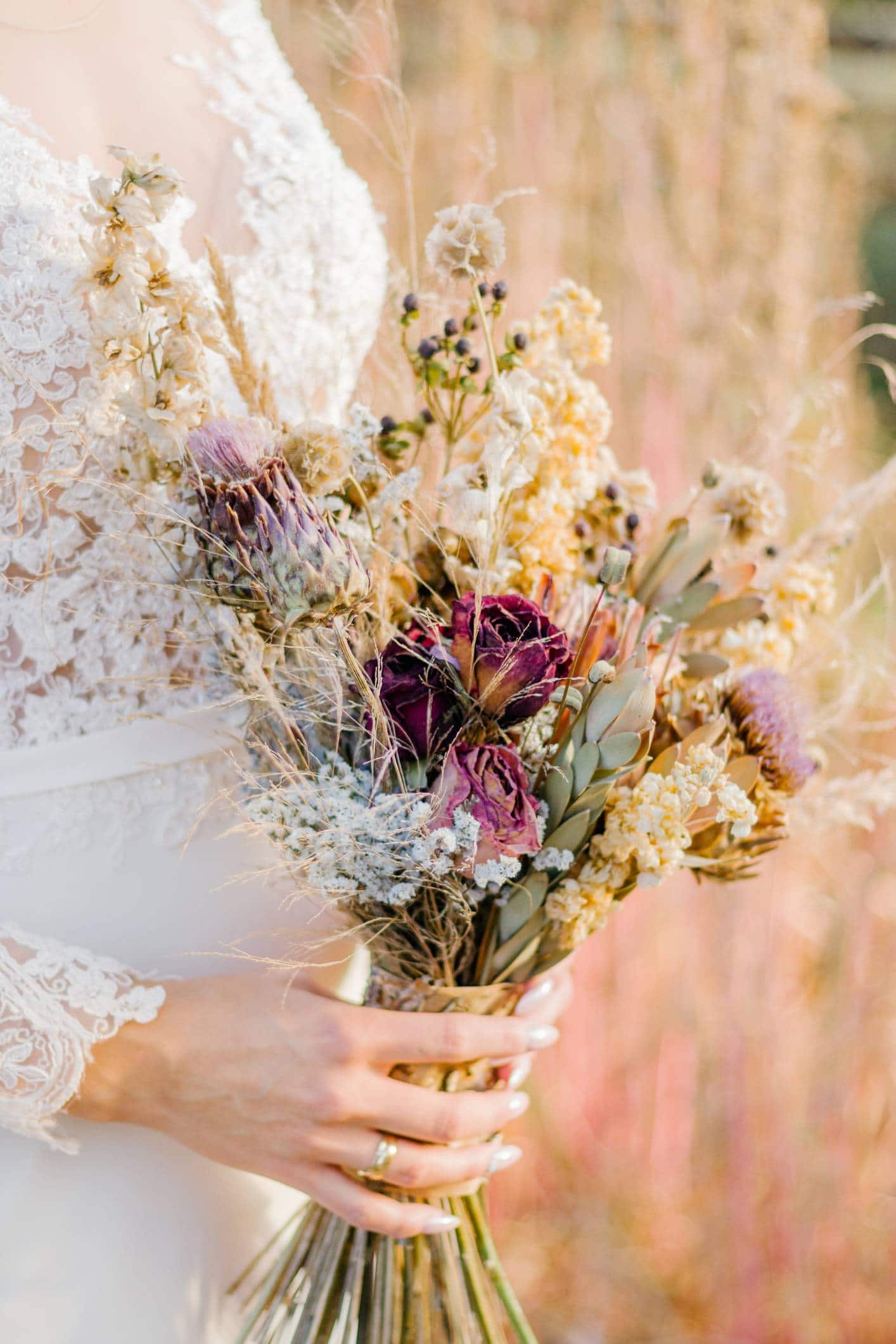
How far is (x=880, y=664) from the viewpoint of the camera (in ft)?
3.07

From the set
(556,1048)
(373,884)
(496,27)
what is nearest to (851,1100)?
(556,1048)

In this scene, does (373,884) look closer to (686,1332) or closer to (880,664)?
(880,664)

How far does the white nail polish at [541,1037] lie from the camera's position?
0.81 m

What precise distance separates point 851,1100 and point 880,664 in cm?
123

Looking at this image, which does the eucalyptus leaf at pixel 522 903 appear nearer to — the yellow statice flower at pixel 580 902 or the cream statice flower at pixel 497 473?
the yellow statice flower at pixel 580 902

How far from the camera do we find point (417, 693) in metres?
0.58

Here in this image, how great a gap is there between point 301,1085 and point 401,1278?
212mm

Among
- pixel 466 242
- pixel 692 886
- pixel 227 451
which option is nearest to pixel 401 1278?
pixel 227 451

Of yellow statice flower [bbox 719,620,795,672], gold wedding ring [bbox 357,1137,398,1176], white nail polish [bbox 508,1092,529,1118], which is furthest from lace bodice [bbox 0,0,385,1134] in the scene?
yellow statice flower [bbox 719,620,795,672]

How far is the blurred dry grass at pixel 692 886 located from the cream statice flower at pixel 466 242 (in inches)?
45.9

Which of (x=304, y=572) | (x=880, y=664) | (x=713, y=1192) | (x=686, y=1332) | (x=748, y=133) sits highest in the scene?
(x=748, y=133)

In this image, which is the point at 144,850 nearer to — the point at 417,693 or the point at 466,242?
the point at 417,693

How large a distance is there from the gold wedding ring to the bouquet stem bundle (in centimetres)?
3

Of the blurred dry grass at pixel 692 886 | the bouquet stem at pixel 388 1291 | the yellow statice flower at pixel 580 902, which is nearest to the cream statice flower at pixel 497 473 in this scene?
the yellow statice flower at pixel 580 902
